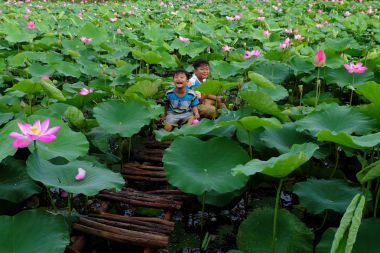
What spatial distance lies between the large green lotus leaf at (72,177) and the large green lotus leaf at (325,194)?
0.65 metres

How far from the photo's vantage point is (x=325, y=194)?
1.60 metres

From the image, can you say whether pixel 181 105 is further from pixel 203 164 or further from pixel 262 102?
pixel 203 164

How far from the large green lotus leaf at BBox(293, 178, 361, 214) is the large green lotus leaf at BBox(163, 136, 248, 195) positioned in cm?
22

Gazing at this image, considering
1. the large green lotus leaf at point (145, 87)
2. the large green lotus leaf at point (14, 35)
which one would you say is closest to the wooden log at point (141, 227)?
the large green lotus leaf at point (145, 87)

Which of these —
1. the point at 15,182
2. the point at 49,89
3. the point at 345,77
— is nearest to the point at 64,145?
the point at 15,182

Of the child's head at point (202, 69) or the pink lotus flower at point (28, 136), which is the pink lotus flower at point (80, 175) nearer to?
the pink lotus flower at point (28, 136)

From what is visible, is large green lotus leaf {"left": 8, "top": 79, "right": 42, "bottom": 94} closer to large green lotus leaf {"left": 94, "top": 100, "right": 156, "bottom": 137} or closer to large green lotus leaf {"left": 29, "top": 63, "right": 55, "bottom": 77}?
large green lotus leaf {"left": 94, "top": 100, "right": 156, "bottom": 137}

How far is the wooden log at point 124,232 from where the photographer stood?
1536 millimetres

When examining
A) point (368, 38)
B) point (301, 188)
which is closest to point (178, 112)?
Answer: point (301, 188)

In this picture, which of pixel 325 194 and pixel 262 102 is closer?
pixel 325 194

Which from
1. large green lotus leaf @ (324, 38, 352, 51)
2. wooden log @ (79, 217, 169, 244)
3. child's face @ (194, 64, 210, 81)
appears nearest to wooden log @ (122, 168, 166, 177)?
wooden log @ (79, 217, 169, 244)

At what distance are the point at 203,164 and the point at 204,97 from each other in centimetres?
138

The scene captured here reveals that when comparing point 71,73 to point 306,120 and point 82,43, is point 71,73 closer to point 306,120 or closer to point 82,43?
point 82,43

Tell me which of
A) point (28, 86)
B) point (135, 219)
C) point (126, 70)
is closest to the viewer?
point (135, 219)
